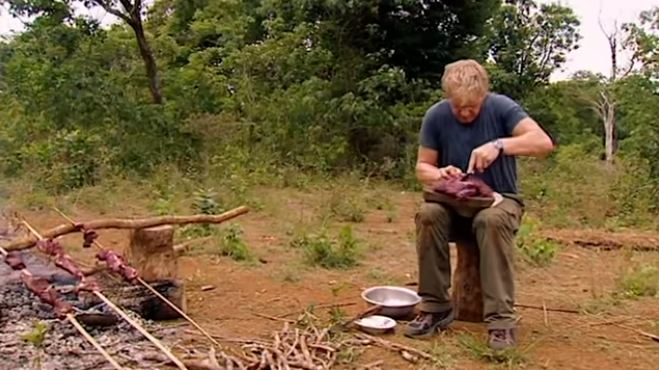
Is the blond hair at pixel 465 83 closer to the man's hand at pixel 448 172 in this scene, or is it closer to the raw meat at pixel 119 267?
the man's hand at pixel 448 172

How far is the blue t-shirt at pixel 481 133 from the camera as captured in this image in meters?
3.16

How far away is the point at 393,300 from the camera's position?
345cm

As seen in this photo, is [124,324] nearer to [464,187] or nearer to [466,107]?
[464,187]

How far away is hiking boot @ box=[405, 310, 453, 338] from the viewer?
312 centimetres

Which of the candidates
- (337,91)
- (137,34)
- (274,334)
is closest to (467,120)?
(274,334)

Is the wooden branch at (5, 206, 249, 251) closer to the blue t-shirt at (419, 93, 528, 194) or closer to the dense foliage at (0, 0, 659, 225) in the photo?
the blue t-shirt at (419, 93, 528, 194)

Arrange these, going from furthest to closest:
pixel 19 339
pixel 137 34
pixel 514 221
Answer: pixel 137 34 → pixel 514 221 → pixel 19 339

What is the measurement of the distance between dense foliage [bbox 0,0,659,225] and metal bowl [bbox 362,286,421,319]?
5.53 m

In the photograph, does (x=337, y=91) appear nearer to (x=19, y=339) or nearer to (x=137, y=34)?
(x=137, y=34)

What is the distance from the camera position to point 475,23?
403 inches

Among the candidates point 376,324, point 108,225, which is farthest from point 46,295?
point 376,324

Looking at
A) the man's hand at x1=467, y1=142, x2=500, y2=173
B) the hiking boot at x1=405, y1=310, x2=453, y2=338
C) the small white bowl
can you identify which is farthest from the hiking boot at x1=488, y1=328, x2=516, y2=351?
the man's hand at x1=467, y1=142, x2=500, y2=173

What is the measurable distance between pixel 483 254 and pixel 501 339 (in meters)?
0.32

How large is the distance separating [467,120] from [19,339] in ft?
6.21
